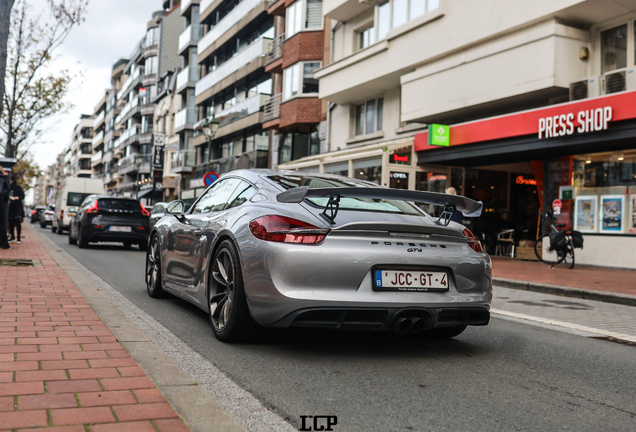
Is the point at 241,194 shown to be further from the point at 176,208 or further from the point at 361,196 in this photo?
the point at 176,208

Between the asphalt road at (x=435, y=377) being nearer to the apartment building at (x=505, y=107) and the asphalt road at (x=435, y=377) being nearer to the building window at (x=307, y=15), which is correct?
the apartment building at (x=505, y=107)

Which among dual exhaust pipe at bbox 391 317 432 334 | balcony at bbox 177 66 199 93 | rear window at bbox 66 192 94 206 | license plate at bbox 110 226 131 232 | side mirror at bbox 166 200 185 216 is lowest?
dual exhaust pipe at bbox 391 317 432 334

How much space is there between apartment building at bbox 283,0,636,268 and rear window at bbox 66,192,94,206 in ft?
37.7

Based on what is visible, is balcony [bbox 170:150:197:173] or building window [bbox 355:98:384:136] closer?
building window [bbox 355:98:384:136]

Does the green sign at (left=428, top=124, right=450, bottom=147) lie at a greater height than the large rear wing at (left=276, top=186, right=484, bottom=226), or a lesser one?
greater

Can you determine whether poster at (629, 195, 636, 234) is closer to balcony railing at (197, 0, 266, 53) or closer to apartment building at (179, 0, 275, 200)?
apartment building at (179, 0, 275, 200)

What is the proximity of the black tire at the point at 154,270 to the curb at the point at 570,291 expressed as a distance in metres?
6.19

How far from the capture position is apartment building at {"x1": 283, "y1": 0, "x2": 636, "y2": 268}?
1412cm

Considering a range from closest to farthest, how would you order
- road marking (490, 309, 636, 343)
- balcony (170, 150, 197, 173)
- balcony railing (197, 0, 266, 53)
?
road marking (490, 309, 636, 343) < balcony railing (197, 0, 266, 53) < balcony (170, 150, 197, 173)

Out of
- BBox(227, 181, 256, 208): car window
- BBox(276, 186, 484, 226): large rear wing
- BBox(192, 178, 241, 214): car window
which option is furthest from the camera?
BBox(192, 178, 241, 214): car window

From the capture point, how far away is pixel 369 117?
22.7 meters

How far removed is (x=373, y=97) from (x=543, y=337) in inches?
697

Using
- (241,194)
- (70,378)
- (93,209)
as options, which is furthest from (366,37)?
(70,378)

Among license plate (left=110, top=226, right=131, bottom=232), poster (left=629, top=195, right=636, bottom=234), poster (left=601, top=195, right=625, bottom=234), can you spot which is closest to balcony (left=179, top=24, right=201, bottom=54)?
license plate (left=110, top=226, right=131, bottom=232)
